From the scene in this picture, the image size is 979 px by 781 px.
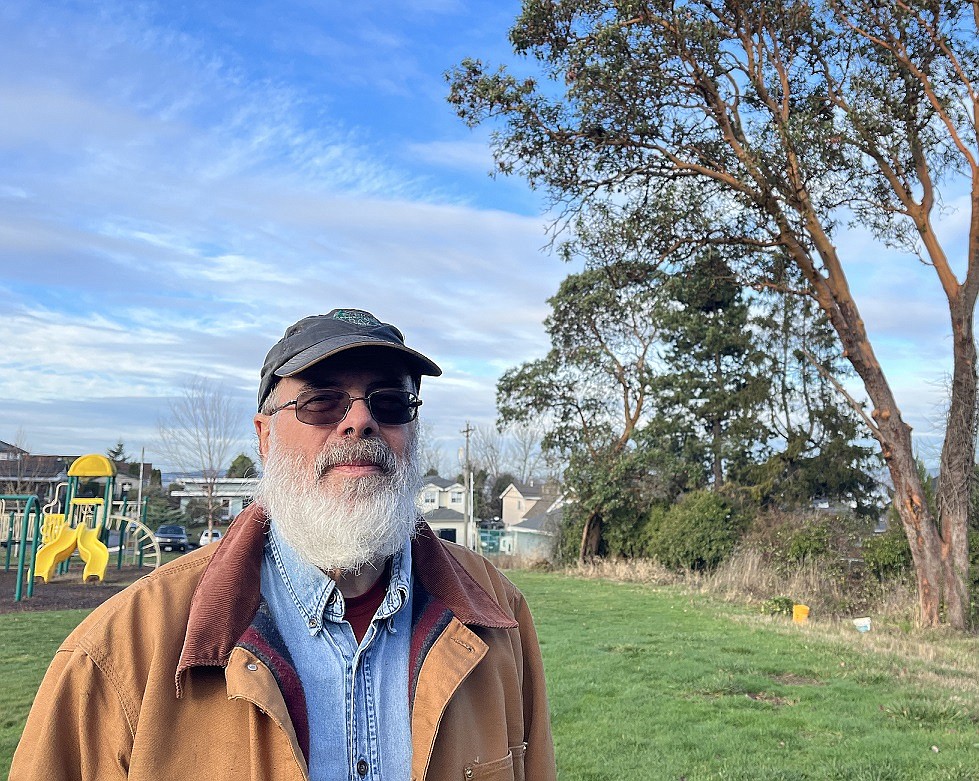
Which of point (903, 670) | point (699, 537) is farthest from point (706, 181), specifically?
point (699, 537)

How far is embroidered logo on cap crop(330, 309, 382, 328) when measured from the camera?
83.7 inches

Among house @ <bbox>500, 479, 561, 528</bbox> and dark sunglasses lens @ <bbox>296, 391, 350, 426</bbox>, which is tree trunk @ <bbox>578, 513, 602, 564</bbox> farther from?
house @ <bbox>500, 479, 561, 528</bbox>

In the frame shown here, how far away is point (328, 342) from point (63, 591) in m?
14.7

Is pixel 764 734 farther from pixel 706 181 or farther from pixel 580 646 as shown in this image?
pixel 706 181

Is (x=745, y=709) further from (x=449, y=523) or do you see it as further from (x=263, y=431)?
(x=449, y=523)

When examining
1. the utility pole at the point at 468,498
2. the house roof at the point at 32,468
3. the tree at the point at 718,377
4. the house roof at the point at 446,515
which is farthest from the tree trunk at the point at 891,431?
the house roof at the point at 446,515

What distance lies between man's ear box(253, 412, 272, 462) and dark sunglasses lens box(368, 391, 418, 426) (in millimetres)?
306

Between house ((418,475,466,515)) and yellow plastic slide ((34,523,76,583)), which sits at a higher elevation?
house ((418,475,466,515))

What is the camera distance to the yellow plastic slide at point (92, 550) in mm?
15128

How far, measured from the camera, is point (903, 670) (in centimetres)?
833

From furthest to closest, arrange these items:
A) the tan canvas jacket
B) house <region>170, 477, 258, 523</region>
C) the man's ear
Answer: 1. house <region>170, 477, 258, 523</region>
2. the man's ear
3. the tan canvas jacket

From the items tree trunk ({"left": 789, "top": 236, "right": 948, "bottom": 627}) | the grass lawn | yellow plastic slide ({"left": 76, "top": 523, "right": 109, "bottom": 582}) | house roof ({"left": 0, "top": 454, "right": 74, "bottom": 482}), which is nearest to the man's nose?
the grass lawn

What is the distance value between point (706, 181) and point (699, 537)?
934cm

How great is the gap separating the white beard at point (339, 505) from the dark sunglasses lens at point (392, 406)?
0.07 m
